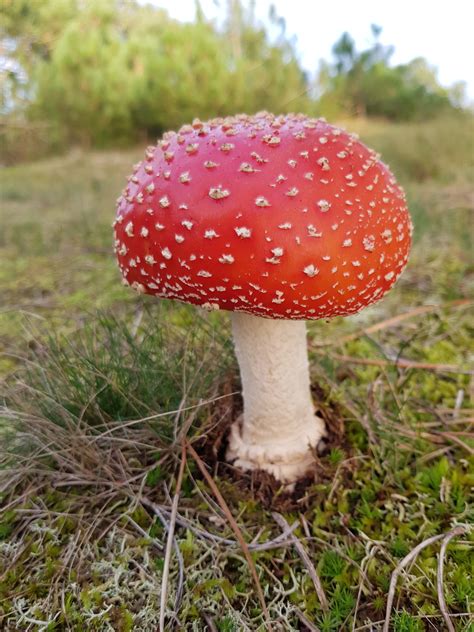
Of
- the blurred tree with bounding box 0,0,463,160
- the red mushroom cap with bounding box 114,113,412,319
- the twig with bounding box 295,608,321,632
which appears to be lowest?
the twig with bounding box 295,608,321,632

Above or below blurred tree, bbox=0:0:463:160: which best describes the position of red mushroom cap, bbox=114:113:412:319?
below

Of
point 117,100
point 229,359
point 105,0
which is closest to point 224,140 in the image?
point 229,359

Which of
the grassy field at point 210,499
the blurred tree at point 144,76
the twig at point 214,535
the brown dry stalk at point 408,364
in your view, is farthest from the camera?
Answer: the blurred tree at point 144,76

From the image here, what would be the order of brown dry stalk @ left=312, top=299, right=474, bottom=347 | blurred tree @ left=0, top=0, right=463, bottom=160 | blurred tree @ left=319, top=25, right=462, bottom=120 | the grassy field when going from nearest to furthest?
the grassy field < brown dry stalk @ left=312, top=299, right=474, bottom=347 < blurred tree @ left=0, top=0, right=463, bottom=160 < blurred tree @ left=319, top=25, right=462, bottom=120

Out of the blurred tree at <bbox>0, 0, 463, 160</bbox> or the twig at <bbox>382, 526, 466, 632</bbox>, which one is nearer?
the twig at <bbox>382, 526, 466, 632</bbox>

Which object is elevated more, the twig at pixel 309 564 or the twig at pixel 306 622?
the twig at pixel 309 564

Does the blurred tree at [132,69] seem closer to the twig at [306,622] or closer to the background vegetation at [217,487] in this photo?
the background vegetation at [217,487]

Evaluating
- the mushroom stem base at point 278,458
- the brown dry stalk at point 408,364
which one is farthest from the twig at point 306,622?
the brown dry stalk at point 408,364

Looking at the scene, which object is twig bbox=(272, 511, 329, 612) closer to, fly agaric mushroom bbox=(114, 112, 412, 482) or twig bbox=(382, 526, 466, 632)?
twig bbox=(382, 526, 466, 632)

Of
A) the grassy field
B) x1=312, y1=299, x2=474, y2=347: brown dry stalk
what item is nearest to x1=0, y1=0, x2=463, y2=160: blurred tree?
x1=312, y1=299, x2=474, y2=347: brown dry stalk
